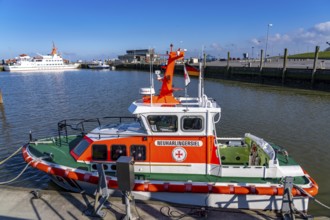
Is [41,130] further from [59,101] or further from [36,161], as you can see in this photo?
[59,101]

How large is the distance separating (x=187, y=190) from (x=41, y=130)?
13300mm

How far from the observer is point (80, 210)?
21.1 feet

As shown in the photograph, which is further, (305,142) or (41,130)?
(41,130)

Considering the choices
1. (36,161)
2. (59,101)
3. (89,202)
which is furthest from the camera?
(59,101)

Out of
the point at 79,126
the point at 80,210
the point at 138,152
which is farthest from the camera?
the point at 79,126

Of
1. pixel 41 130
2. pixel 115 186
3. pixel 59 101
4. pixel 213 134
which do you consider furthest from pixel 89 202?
pixel 59 101

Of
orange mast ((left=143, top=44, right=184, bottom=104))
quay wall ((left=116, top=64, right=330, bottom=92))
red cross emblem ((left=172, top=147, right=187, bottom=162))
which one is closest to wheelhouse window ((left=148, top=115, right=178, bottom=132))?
red cross emblem ((left=172, top=147, right=187, bottom=162))

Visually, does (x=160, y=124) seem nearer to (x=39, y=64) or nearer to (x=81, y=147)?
(x=81, y=147)

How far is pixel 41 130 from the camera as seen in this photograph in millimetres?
16906

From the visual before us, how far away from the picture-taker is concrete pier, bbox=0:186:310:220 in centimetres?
616

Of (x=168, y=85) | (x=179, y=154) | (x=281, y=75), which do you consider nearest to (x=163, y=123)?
(x=179, y=154)

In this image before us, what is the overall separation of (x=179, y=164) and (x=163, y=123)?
4.24 feet

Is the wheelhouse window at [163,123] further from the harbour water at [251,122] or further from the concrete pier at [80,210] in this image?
the harbour water at [251,122]

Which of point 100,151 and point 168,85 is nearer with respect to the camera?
point 100,151
